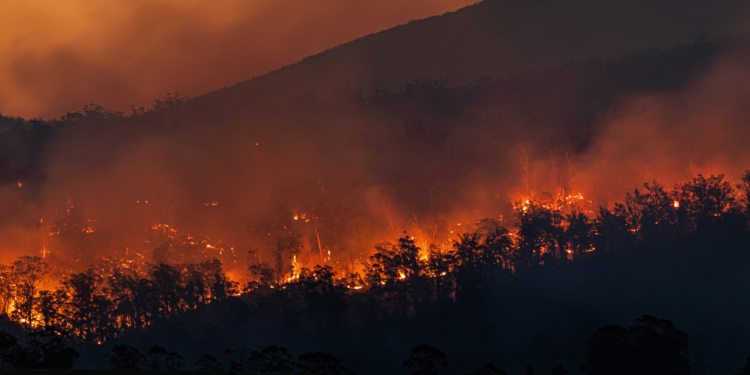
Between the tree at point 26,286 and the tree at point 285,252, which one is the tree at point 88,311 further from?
the tree at point 285,252

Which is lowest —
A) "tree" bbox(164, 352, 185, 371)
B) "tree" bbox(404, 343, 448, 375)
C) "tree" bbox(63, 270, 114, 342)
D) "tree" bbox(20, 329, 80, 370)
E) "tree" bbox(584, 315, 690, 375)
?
"tree" bbox(584, 315, 690, 375)

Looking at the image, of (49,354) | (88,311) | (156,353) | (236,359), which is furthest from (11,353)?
(88,311)

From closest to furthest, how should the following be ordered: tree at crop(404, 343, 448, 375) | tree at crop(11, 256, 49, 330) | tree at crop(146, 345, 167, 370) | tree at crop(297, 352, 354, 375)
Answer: tree at crop(297, 352, 354, 375) → tree at crop(146, 345, 167, 370) → tree at crop(404, 343, 448, 375) → tree at crop(11, 256, 49, 330)

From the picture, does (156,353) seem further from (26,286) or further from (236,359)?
(26,286)

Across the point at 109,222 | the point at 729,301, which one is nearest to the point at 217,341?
the point at 109,222

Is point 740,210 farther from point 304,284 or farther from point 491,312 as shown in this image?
point 304,284

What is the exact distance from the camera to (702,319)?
123 m

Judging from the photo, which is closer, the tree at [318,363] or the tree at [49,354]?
the tree at [49,354]

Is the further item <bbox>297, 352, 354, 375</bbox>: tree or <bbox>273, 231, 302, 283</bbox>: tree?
<bbox>273, 231, 302, 283</bbox>: tree

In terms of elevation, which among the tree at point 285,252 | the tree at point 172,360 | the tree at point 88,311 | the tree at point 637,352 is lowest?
the tree at point 637,352

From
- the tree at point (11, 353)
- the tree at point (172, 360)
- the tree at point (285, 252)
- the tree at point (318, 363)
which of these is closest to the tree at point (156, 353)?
the tree at point (172, 360)

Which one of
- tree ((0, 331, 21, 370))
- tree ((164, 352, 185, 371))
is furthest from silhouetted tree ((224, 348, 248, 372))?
tree ((0, 331, 21, 370))

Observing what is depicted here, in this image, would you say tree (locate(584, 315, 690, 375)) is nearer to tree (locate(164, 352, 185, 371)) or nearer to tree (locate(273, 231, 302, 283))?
tree (locate(164, 352, 185, 371))

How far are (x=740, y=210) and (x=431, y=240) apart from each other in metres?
78.9
